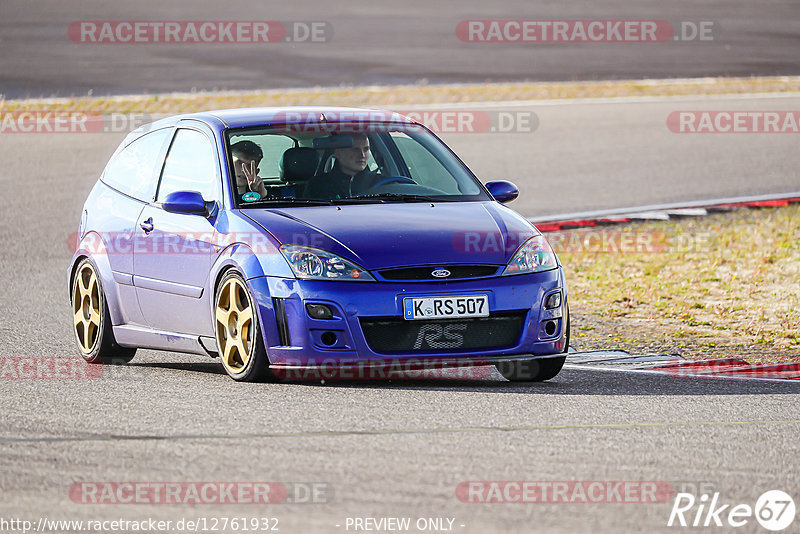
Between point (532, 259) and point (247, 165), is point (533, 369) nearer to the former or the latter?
point (532, 259)

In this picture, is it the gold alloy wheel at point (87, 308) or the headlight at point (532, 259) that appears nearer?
the headlight at point (532, 259)

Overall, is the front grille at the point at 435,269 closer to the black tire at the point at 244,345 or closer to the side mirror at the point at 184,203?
the black tire at the point at 244,345

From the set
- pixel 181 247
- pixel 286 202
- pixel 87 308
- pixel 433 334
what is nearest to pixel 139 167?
pixel 87 308

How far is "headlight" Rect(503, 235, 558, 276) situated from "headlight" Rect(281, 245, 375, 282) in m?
0.81

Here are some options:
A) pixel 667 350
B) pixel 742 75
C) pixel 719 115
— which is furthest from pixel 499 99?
pixel 667 350

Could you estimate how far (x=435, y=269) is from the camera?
7895mm

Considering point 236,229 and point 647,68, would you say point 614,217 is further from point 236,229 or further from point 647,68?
point 647,68

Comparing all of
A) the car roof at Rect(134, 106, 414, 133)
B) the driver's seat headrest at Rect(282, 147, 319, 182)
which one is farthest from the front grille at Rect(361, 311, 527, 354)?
the car roof at Rect(134, 106, 414, 133)

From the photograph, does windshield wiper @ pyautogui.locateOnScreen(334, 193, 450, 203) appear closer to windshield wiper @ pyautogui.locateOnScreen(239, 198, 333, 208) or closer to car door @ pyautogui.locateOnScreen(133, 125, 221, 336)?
windshield wiper @ pyautogui.locateOnScreen(239, 198, 333, 208)

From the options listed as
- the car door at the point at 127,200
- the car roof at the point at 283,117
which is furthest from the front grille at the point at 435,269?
the car door at the point at 127,200

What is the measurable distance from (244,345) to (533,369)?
162 centimetres

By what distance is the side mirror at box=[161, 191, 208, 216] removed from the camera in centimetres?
851

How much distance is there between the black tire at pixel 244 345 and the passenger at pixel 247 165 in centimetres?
76

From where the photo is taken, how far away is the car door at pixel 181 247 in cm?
853
